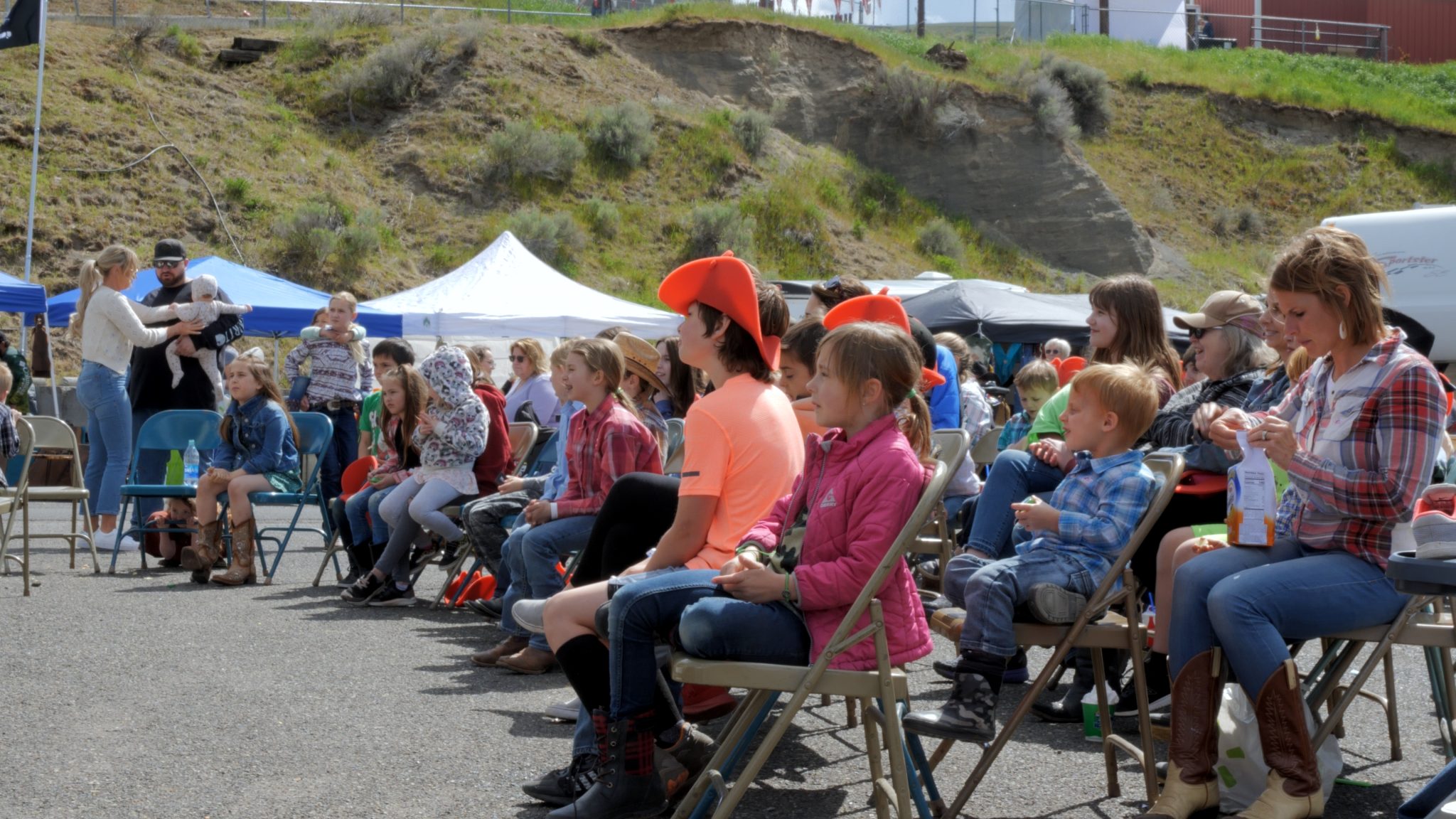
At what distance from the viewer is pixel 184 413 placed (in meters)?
9.62

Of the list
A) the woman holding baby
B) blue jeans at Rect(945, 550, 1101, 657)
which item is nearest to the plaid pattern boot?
blue jeans at Rect(945, 550, 1101, 657)

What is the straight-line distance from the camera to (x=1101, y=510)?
3.99 meters

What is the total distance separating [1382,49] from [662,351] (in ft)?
180

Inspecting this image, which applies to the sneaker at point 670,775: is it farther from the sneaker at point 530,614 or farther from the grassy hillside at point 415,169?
the grassy hillside at point 415,169

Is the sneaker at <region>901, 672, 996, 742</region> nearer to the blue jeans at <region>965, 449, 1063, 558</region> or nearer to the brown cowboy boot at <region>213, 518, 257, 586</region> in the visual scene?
the blue jeans at <region>965, 449, 1063, 558</region>

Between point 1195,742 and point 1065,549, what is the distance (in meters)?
0.63

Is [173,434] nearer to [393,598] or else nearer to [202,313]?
[202,313]

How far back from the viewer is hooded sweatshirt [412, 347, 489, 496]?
7.94 m

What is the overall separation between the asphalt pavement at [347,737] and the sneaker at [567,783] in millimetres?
62

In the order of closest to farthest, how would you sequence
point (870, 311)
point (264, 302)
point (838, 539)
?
point (838, 539) < point (870, 311) < point (264, 302)

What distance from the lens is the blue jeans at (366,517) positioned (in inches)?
329

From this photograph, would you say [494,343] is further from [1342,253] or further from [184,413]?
[1342,253]

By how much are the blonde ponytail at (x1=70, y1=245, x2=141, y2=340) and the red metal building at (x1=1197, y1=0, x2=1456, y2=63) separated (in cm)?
5131

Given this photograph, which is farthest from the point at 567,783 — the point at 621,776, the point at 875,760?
the point at 875,760
